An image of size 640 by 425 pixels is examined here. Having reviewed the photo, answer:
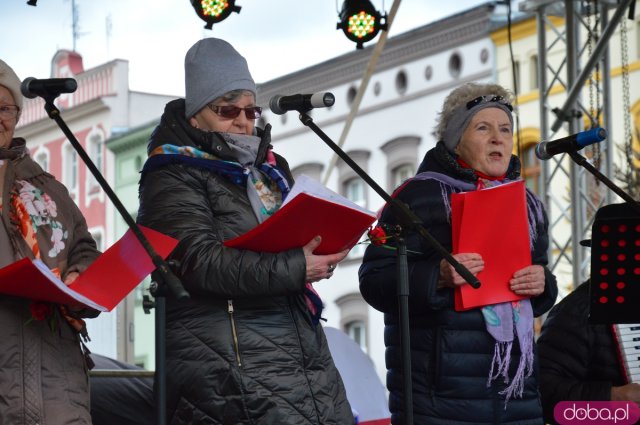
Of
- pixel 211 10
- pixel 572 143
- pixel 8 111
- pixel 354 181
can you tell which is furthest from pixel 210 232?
pixel 354 181

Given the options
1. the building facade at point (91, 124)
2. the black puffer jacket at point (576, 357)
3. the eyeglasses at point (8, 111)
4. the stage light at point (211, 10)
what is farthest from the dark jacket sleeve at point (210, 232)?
the building facade at point (91, 124)

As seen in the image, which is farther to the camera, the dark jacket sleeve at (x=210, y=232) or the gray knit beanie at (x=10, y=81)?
the gray knit beanie at (x=10, y=81)

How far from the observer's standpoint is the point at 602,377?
4.68 meters

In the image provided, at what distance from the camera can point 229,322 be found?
140 inches

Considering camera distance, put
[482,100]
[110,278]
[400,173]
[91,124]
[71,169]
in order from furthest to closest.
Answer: [91,124]
[71,169]
[400,173]
[482,100]
[110,278]

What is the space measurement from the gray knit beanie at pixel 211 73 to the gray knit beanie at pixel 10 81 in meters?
0.52

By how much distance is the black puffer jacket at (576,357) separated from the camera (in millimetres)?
4629

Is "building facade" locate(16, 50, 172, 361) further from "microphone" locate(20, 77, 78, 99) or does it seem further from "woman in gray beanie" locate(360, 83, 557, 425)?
"microphone" locate(20, 77, 78, 99)

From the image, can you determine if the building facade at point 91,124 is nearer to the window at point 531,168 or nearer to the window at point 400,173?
the window at point 400,173

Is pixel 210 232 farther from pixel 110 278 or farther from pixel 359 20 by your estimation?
pixel 359 20

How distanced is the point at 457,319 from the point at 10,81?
5.31 feet

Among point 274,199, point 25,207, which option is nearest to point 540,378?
point 274,199

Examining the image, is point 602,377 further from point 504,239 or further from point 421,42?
point 421,42

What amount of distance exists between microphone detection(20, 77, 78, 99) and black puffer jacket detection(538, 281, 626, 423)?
7.02 ft
